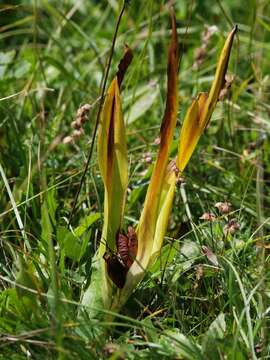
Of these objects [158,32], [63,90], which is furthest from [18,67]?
[158,32]

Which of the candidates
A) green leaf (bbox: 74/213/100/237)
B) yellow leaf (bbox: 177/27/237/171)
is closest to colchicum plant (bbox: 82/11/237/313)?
yellow leaf (bbox: 177/27/237/171)

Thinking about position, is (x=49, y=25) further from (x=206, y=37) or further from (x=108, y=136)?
(x=108, y=136)

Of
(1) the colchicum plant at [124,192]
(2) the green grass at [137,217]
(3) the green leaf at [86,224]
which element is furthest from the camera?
(3) the green leaf at [86,224]

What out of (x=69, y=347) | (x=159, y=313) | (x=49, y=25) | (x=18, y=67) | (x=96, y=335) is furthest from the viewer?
(x=49, y=25)

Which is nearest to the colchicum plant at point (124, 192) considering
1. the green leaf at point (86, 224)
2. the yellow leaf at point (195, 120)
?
the yellow leaf at point (195, 120)

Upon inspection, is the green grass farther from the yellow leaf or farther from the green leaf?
the yellow leaf

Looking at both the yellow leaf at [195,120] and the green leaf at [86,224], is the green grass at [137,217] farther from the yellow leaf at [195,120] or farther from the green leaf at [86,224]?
the yellow leaf at [195,120]
